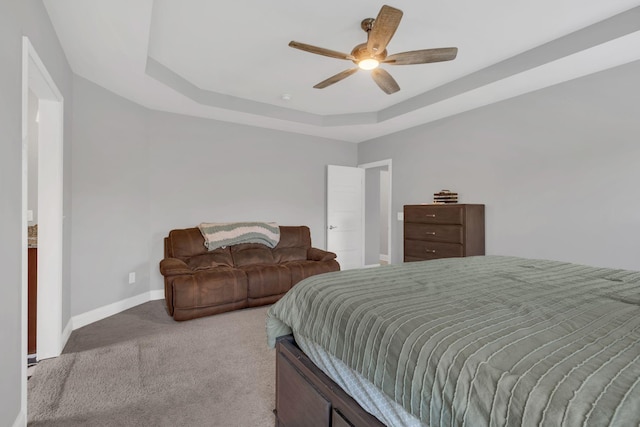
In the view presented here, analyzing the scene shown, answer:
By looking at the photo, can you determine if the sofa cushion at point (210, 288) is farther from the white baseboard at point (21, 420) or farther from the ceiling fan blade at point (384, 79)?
the ceiling fan blade at point (384, 79)

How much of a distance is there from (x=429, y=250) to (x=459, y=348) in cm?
329

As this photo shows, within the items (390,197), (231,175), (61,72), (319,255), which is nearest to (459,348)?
(61,72)

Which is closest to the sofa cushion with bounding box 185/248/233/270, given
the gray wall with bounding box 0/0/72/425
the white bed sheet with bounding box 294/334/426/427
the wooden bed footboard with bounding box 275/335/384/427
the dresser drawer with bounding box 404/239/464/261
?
the gray wall with bounding box 0/0/72/425

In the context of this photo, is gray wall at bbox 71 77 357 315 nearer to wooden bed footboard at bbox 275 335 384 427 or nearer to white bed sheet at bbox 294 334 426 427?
wooden bed footboard at bbox 275 335 384 427

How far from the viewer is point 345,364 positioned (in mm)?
1208

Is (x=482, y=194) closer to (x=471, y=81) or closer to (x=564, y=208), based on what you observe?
(x=564, y=208)

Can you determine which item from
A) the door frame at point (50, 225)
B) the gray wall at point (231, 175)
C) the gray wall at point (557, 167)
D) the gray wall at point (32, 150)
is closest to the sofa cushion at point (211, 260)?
the gray wall at point (231, 175)

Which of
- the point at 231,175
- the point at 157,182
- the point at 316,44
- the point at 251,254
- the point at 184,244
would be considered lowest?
the point at 251,254

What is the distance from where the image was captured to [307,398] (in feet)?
4.45

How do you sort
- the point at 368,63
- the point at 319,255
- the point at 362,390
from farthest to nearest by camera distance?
the point at 319,255
the point at 368,63
the point at 362,390

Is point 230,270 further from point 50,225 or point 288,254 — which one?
point 50,225

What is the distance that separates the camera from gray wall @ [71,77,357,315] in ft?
10.5

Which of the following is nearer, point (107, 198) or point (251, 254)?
point (107, 198)

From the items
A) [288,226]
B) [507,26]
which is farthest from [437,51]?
[288,226]
